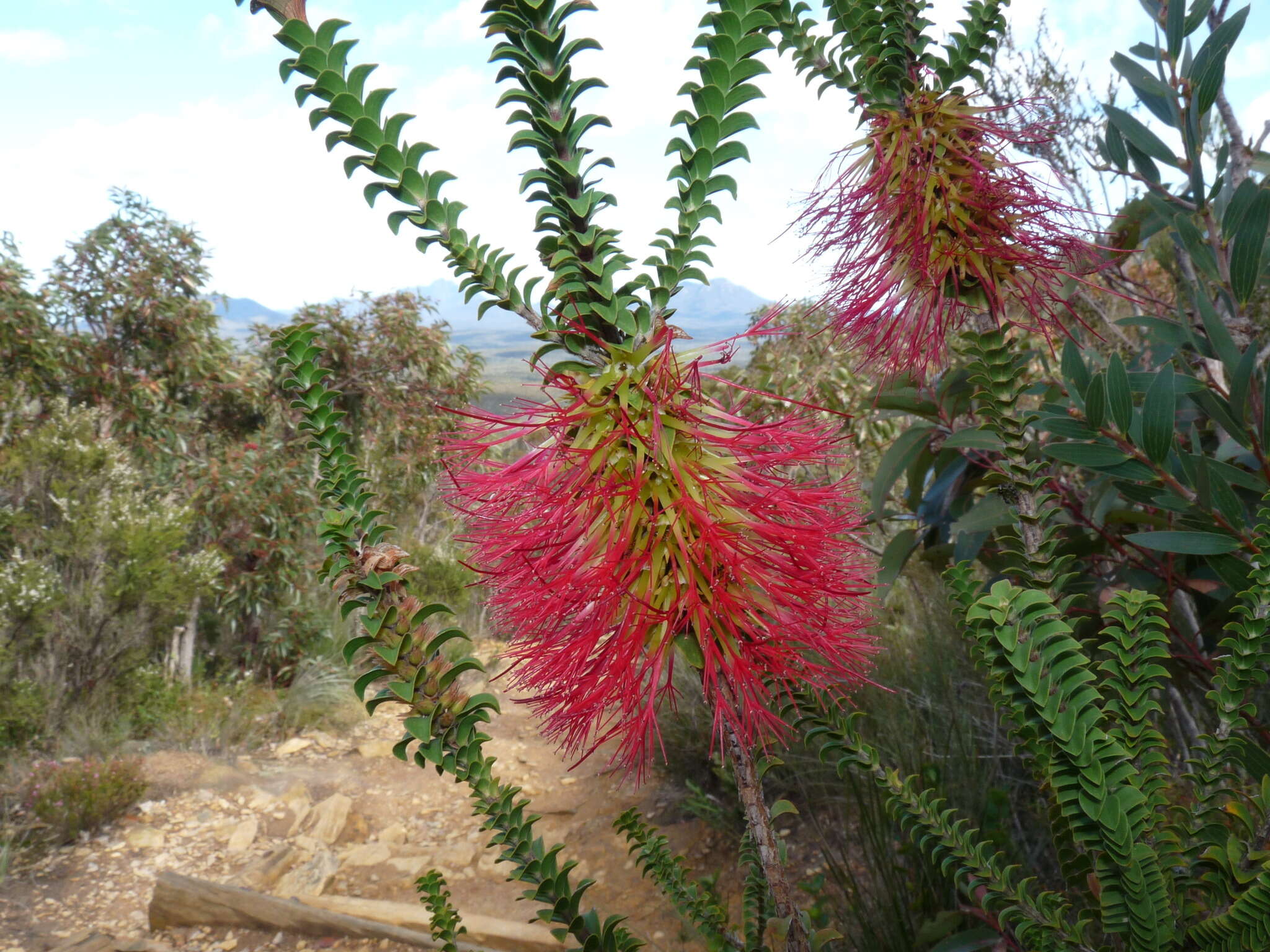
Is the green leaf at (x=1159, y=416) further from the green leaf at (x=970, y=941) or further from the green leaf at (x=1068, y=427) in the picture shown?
the green leaf at (x=970, y=941)

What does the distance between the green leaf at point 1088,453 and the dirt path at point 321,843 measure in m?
2.41

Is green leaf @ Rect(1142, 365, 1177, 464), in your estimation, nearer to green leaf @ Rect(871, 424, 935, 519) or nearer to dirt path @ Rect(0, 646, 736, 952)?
green leaf @ Rect(871, 424, 935, 519)

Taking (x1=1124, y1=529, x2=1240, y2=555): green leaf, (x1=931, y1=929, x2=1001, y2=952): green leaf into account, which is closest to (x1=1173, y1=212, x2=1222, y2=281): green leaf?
(x1=1124, y1=529, x2=1240, y2=555): green leaf

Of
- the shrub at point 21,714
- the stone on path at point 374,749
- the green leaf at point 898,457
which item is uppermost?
the green leaf at point 898,457

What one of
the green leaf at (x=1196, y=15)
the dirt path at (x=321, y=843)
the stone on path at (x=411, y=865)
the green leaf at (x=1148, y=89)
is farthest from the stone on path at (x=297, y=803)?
the green leaf at (x=1196, y=15)

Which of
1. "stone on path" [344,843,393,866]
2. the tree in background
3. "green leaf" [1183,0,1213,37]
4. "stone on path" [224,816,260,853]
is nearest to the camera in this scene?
"green leaf" [1183,0,1213,37]

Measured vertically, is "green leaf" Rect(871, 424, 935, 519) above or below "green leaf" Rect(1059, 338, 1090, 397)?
below

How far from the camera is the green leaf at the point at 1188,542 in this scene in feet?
4.10

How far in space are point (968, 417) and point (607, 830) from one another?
298 cm

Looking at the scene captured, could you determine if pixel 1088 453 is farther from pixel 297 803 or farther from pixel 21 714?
pixel 21 714

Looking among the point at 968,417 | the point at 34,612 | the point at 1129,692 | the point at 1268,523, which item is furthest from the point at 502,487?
the point at 34,612

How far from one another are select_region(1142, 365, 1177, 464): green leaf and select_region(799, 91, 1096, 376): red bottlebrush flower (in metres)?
0.17

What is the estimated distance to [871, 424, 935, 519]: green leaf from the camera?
Answer: 2.02m

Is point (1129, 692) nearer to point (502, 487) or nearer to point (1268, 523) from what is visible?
point (1268, 523)
